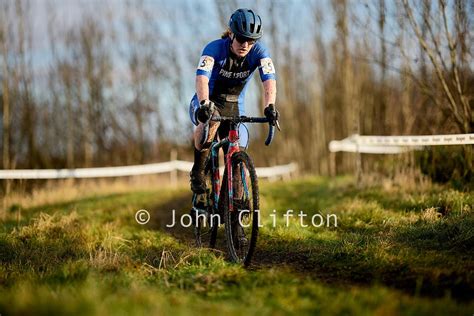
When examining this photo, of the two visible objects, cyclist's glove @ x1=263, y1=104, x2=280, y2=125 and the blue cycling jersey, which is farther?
the blue cycling jersey

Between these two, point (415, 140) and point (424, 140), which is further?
point (415, 140)

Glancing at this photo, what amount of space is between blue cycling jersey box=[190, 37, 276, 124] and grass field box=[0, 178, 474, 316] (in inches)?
69.0

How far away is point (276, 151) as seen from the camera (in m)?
27.0

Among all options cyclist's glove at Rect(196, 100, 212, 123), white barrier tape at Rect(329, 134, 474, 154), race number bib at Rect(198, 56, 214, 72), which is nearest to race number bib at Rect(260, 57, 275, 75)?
race number bib at Rect(198, 56, 214, 72)

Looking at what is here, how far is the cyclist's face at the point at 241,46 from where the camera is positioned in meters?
5.87

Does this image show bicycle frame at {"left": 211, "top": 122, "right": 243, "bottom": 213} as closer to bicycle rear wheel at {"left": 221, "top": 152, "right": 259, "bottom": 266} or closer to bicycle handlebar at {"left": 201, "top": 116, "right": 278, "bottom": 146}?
bicycle rear wheel at {"left": 221, "top": 152, "right": 259, "bottom": 266}

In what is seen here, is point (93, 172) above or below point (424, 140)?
below

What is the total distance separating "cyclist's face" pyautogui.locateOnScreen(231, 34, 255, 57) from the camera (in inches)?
231

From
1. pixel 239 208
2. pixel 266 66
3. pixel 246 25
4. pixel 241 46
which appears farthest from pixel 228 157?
pixel 246 25

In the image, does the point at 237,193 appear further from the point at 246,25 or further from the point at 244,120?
the point at 246,25

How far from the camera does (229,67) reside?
616 centimetres

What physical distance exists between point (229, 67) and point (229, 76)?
0.11 metres

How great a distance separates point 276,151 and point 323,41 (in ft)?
21.8

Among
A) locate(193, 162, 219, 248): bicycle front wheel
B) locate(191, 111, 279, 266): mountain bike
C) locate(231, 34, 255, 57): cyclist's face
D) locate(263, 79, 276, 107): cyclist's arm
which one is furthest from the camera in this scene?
locate(193, 162, 219, 248): bicycle front wheel
